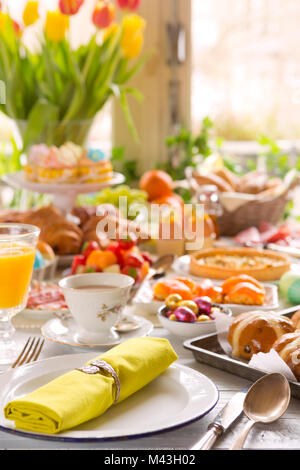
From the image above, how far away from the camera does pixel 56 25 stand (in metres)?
2.51

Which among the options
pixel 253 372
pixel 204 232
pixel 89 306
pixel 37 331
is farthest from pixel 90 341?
pixel 204 232

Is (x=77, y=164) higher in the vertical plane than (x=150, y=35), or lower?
lower

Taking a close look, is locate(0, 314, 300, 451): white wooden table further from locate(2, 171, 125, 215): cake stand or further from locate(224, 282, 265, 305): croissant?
locate(2, 171, 125, 215): cake stand

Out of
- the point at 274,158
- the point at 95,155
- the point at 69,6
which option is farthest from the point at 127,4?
the point at 274,158

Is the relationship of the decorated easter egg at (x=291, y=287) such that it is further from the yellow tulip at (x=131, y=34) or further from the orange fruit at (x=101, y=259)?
the yellow tulip at (x=131, y=34)

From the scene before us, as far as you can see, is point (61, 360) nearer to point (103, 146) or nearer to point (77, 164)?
point (77, 164)

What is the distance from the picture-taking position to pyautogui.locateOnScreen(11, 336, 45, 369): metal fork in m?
1.11

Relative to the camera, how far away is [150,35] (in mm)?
3461

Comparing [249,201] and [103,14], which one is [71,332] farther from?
[103,14]

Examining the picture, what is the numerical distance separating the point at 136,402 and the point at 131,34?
1975 millimetres

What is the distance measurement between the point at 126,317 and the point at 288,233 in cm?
100

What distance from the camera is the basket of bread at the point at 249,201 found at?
224cm

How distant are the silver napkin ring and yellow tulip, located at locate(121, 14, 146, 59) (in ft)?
6.33

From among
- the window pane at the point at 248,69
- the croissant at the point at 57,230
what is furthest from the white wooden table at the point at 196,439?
the window pane at the point at 248,69
